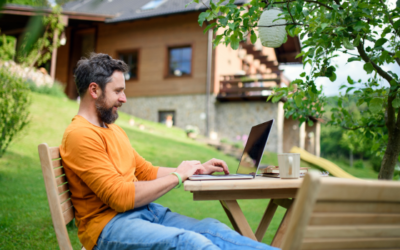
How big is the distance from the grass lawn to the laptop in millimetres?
1793

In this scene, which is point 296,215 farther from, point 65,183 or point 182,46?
point 182,46

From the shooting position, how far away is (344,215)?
0.94 meters

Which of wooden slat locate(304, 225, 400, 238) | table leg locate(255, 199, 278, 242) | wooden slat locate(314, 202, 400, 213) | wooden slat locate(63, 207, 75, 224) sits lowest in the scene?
table leg locate(255, 199, 278, 242)

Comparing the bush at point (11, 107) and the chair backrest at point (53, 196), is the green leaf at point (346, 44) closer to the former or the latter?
the chair backrest at point (53, 196)

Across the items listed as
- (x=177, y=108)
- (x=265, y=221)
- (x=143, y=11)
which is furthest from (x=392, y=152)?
(x=143, y=11)

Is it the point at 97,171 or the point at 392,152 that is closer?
the point at 97,171

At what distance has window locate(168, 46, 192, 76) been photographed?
13.6 m

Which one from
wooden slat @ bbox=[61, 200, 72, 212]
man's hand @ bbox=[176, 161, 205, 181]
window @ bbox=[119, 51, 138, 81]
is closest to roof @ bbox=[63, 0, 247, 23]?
window @ bbox=[119, 51, 138, 81]

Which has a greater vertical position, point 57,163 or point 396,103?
point 396,103

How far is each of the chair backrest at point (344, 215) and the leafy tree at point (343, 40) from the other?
127 centimetres

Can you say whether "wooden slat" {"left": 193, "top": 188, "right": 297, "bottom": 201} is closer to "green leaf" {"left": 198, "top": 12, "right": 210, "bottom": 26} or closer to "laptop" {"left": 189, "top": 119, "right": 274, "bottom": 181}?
"laptop" {"left": 189, "top": 119, "right": 274, "bottom": 181}

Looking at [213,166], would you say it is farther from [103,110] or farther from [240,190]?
[103,110]

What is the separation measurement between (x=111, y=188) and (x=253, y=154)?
894mm

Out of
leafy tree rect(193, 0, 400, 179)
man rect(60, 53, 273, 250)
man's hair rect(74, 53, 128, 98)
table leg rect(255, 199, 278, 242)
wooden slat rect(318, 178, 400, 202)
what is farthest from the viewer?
table leg rect(255, 199, 278, 242)
